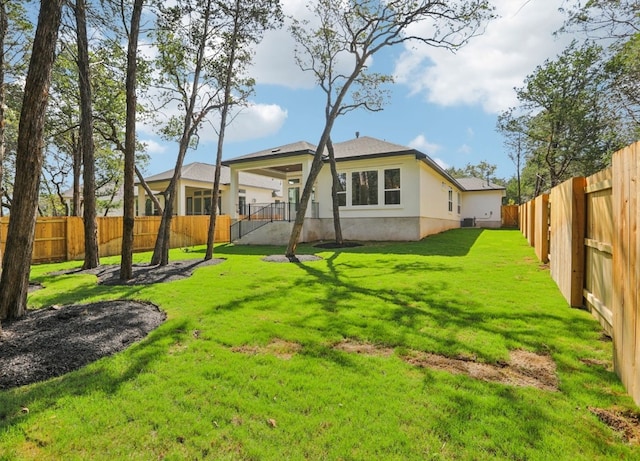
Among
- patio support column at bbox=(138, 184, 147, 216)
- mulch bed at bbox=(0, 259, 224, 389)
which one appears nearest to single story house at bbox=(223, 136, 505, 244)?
patio support column at bbox=(138, 184, 147, 216)

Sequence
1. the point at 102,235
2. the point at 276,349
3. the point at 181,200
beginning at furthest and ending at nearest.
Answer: the point at 181,200, the point at 102,235, the point at 276,349

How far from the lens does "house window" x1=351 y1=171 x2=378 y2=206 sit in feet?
52.0

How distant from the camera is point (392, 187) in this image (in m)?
15.5

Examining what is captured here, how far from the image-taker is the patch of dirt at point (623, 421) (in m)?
2.19

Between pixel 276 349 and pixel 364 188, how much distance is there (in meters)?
13.1

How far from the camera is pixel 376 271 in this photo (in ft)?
27.3

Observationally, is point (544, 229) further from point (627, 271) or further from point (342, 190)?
point (342, 190)

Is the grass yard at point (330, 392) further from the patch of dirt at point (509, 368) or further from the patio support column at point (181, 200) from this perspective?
the patio support column at point (181, 200)

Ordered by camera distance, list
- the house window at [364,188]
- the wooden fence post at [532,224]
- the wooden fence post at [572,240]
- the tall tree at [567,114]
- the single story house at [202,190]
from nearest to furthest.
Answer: the wooden fence post at [572,240] < the wooden fence post at [532,224] < the house window at [364,188] < the tall tree at [567,114] < the single story house at [202,190]

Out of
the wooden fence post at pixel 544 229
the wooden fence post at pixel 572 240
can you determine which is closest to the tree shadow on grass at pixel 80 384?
the wooden fence post at pixel 572 240

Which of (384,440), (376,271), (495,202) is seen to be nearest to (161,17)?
(376,271)

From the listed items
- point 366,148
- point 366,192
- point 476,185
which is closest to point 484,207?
point 476,185

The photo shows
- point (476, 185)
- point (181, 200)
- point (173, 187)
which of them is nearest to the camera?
point (173, 187)

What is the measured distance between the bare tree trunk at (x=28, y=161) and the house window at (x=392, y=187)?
12.9 meters
